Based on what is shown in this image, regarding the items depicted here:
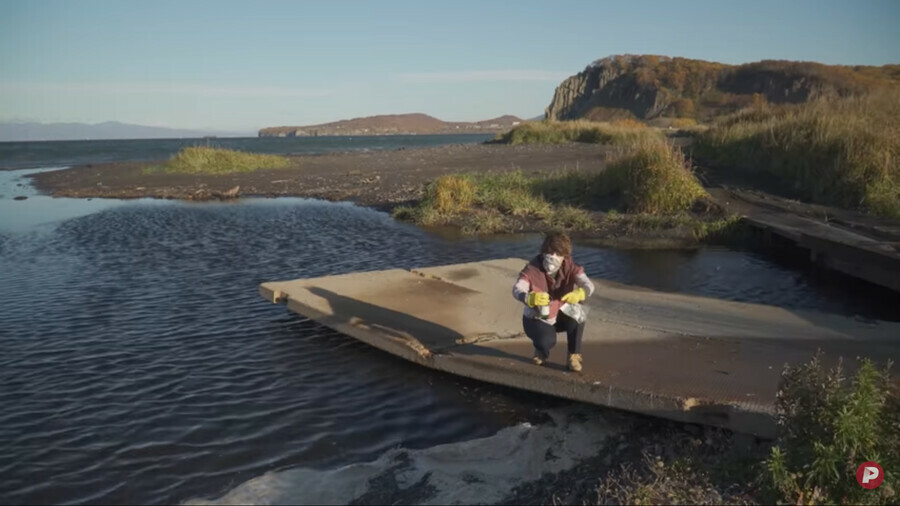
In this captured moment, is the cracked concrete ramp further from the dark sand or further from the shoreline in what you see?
the dark sand

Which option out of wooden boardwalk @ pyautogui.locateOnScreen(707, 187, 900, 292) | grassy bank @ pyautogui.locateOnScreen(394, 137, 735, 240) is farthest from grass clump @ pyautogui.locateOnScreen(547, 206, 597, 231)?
wooden boardwalk @ pyautogui.locateOnScreen(707, 187, 900, 292)

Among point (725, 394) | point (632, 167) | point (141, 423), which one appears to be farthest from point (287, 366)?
point (632, 167)

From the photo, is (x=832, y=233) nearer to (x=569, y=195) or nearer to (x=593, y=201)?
(x=593, y=201)

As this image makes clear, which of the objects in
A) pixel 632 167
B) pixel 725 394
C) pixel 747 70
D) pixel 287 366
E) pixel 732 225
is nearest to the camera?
pixel 725 394

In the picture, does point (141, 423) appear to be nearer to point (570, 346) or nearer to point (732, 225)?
point (570, 346)

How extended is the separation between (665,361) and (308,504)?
3.48m

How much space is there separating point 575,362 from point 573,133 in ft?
138

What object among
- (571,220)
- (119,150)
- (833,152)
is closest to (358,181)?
(571,220)

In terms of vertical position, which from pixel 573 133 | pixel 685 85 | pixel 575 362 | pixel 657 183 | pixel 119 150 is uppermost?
pixel 685 85

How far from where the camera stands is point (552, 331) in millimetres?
6422

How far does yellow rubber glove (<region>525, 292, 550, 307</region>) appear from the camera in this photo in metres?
5.97

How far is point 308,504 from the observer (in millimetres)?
4805

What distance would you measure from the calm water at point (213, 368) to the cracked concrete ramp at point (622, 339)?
13.3 inches

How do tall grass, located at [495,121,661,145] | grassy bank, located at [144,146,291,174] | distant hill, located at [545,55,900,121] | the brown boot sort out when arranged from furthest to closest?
distant hill, located at [545,55,900,121], tall grass, located at [495,121,661,145], grassy bank, located at [144,146,291,174], the brown boot
